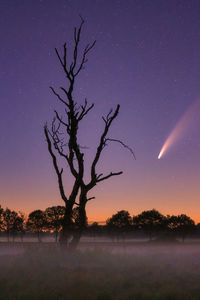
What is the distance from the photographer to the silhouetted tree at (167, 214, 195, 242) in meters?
104

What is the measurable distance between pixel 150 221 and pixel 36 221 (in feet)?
119

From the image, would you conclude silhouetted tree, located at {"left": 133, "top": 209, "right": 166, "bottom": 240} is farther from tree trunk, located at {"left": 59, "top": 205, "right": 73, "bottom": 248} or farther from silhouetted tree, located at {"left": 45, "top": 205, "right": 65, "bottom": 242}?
tree trunk, located at {"left": 59, "top": 205, "right": 73, "bottom": 248}

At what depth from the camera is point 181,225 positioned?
10494 centimetres

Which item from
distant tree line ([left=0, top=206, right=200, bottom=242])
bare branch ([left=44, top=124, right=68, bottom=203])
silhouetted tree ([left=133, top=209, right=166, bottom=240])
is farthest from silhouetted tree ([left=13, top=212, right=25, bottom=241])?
bare branch ([left=44, top=124, right=68, bottom=203])

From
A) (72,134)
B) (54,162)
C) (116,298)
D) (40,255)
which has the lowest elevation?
(116,298)

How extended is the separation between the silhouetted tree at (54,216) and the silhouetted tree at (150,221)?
79.2 feet

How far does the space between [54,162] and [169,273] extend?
10.3m

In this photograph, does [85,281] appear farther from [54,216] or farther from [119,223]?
[119,223]

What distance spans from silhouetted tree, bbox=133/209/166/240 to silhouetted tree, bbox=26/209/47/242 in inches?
1157

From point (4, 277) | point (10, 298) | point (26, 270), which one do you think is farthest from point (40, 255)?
point (10, 298)

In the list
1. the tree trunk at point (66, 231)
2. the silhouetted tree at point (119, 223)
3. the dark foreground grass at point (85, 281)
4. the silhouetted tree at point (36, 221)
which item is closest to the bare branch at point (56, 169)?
the tree trunk at point (66, 231)

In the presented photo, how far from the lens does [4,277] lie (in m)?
13.3

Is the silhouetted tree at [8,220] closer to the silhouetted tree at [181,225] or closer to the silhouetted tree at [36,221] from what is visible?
the silhouetted tree at [36,221]

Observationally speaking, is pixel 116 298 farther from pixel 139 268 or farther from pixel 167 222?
pixel 167 222
